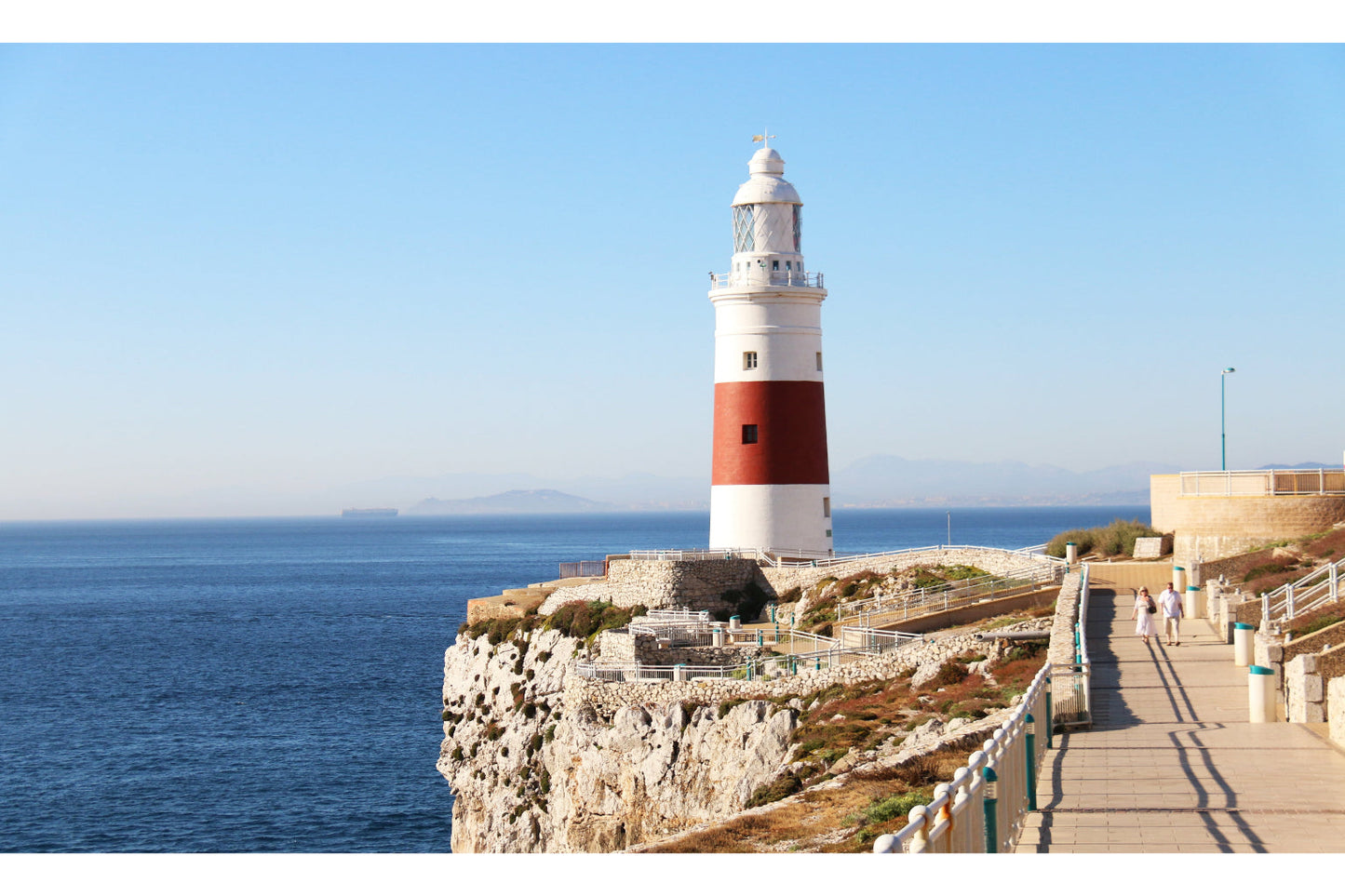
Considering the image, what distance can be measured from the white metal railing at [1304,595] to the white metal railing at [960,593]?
817cm

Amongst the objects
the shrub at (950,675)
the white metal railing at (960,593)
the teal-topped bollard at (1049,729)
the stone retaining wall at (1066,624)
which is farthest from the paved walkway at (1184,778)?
the white metal railing at (960,593)

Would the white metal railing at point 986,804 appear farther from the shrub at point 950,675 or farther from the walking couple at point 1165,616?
the shrub at point 950,675

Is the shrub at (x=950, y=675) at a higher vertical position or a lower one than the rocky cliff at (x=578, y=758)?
higher

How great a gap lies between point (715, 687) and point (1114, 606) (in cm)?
803

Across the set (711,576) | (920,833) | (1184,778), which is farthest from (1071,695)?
(711,576)

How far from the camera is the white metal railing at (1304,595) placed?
20.6m

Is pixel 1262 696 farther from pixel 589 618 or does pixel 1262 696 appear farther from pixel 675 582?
pixel 675 582

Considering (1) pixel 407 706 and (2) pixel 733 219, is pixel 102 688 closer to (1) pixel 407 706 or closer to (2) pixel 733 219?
(1) pixel 407 706

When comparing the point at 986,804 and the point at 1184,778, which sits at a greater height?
the point at 986,804

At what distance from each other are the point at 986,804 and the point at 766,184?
1235 inches

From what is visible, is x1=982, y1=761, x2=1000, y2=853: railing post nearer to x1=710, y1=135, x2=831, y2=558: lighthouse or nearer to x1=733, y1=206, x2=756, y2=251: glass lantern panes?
x1=710, y1=135, x2=831, y2=558: lighthouse

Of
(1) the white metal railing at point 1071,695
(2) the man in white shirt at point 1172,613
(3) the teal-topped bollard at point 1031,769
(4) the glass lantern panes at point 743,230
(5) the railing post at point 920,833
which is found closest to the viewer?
(5) the railing post at point 920,833

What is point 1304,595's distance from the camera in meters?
21.5
